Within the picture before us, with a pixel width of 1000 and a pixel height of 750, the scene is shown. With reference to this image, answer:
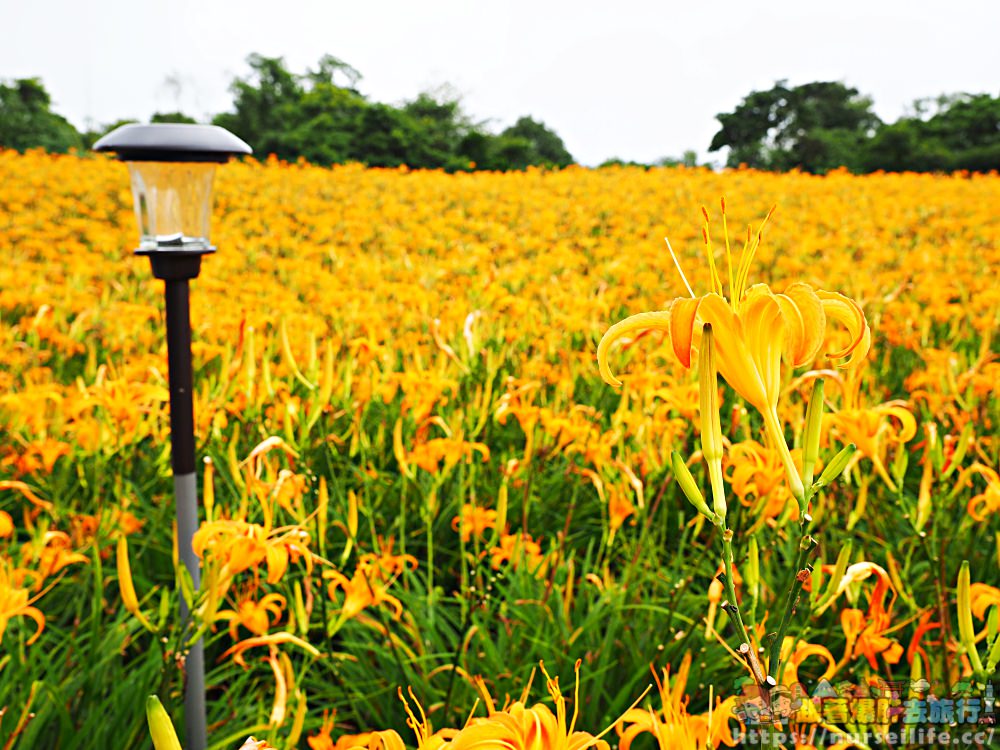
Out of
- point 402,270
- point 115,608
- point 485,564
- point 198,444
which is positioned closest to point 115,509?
point 115,608

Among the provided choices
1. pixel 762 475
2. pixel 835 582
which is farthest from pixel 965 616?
pixel 762 475

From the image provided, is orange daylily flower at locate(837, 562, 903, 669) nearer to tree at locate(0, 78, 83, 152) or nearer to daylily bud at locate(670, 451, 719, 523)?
daylily bud at locate(670, 451, 719, 523)

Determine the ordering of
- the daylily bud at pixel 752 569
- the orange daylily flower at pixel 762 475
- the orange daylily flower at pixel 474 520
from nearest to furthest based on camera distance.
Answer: the daylily bud at pixel 752 569, the orange daylily flower at pixel 762 475, the orange daylily flower at pixel 474 520

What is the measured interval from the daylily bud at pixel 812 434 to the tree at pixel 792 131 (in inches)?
835

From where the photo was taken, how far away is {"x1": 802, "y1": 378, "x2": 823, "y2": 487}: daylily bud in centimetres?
70

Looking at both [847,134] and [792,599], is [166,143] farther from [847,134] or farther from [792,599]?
[847,134]

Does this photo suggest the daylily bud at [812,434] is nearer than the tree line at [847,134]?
Yes

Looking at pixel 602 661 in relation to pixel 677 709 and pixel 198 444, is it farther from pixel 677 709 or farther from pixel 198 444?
pixel 198 444

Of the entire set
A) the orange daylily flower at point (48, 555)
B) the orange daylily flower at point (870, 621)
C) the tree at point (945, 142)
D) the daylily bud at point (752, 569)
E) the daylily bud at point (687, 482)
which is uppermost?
the tree at point (945, 142)

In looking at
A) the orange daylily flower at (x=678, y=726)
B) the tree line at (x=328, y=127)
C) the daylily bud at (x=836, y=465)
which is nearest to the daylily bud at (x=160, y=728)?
the orange daylily flower at (x=678, y=726)

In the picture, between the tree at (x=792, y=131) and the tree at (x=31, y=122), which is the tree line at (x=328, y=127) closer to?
the tree at (x=31, y=122)

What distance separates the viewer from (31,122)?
2148 cm

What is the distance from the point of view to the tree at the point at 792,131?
68.3ft

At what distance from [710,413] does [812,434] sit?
0.11m
